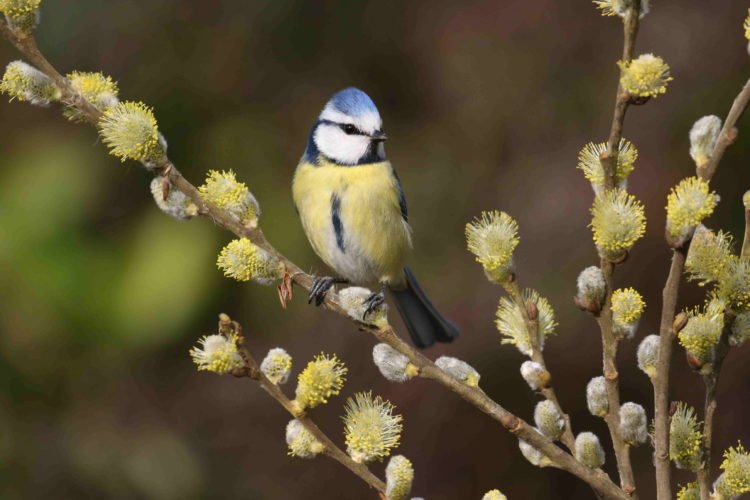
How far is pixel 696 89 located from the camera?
109 inches

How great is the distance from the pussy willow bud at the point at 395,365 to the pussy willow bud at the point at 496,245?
0.15 meters

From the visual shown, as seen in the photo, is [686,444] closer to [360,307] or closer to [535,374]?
[535,374]

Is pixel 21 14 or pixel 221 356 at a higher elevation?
pixel 21 14

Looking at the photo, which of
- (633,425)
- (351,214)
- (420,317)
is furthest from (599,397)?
(420,317)

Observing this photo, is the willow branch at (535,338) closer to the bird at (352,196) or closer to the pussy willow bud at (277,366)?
the pussy willow bud at (277,366)

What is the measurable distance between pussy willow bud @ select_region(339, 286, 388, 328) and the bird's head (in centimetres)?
124

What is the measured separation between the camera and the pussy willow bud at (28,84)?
3.72 feet

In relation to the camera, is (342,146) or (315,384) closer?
(315,384)

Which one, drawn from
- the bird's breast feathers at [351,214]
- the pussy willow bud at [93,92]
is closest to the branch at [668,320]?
the pussy willow bud at [93,92]

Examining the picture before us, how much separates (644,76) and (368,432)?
1.55 ft

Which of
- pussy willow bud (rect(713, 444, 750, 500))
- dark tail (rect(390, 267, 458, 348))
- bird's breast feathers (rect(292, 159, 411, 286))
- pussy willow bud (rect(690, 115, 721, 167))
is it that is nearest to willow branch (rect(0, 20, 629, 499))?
pussy willow bud (rect(713, 444, 750, 500))

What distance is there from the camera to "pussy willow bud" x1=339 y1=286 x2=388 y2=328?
1.14 metres

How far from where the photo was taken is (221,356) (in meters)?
1.05

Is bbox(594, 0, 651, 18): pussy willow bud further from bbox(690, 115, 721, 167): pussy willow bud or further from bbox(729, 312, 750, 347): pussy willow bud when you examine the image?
bbox(729, 312, 750, 347): pussy willow bud
